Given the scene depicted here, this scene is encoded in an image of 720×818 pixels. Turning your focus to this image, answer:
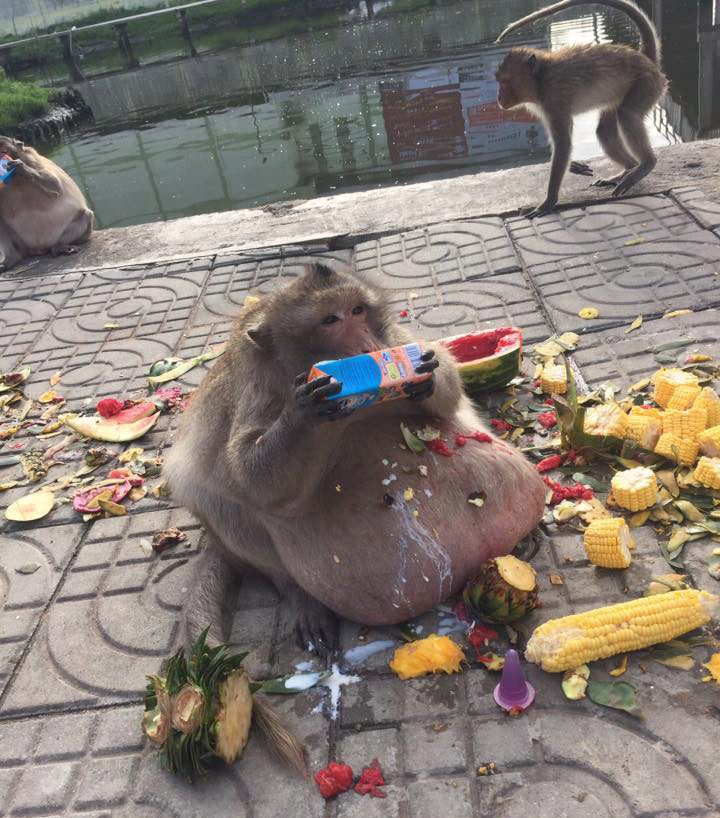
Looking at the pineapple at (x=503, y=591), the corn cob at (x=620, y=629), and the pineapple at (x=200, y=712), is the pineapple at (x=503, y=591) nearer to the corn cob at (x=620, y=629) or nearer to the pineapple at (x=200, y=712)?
the corn cob at (x=620, y=629)

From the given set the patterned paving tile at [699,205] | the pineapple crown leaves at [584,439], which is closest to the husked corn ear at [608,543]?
the pineapple crown leaves at [584,439]

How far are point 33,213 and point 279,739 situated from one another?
6805 mm

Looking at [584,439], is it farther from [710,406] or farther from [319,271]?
[319,271]

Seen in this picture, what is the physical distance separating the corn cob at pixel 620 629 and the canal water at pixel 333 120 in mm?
7788

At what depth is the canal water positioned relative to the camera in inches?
398

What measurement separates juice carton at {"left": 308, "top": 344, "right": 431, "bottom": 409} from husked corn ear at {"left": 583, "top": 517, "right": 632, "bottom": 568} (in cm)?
93

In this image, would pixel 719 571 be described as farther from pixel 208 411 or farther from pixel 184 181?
pixel 184 181

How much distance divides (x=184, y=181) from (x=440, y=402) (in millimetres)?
10211

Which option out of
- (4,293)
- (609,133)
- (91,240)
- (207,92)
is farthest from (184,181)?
(207,92)

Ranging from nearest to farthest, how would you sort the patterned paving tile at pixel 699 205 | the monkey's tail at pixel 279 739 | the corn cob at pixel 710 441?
the monkey's tail at pixel 279 739, the corn cob at pixel 710 441, the patterned paving tile at pixel 699 205

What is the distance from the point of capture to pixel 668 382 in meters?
3.36

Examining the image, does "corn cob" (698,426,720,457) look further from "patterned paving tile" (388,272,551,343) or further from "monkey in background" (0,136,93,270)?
"monkey in background" (0,136,93,270)

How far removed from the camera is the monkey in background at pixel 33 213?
755 cm

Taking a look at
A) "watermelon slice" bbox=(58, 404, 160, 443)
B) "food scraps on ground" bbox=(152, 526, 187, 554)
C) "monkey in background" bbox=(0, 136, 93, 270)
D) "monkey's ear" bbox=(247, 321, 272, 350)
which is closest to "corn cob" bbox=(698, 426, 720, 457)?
"monkey's ear" bbox=(247, 321, 272, 350)
